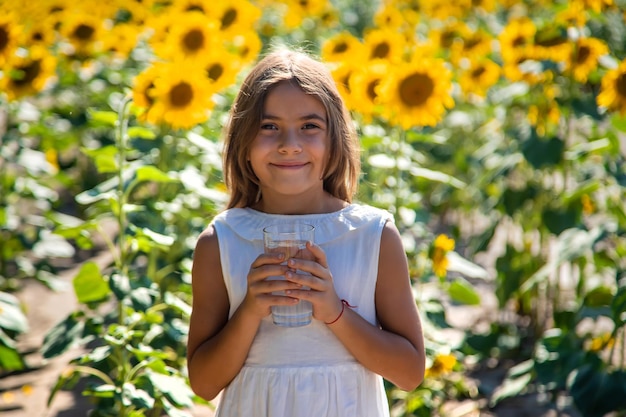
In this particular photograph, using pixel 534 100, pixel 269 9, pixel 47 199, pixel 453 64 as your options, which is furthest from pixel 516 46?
pixel 269 9

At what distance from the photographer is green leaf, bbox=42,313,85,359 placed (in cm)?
271

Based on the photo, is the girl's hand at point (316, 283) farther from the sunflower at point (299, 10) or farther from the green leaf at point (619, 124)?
the sunflower at point (299, 10)

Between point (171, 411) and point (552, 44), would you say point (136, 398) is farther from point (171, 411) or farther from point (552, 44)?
point (552, 44)

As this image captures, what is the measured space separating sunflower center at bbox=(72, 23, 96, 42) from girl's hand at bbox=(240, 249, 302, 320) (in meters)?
3.46

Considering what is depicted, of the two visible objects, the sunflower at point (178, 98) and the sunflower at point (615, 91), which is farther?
the sunflower at point (615, 91)

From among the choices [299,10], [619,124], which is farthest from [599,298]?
[299,10]

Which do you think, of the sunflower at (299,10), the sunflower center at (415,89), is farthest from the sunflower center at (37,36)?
the sunflower center at (415,89)

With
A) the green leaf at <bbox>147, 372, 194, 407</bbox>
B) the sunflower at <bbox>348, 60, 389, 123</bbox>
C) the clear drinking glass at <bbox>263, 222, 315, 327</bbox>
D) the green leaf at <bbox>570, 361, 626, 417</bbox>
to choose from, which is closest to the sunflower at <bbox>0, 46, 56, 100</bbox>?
the sunflower at <bbox>348, 60, 389, 123</bbox>

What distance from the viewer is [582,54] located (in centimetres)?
375

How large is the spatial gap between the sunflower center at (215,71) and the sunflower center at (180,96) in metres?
0.50

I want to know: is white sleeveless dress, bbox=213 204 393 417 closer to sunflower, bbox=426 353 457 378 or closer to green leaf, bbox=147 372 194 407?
green leaf, bbox=147 372 194 407

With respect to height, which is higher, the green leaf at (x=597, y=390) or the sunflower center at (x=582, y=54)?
the sunflower center at (x=582, y=54)

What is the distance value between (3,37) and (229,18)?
1.15 metres

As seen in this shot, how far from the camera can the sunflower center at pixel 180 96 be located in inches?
127
